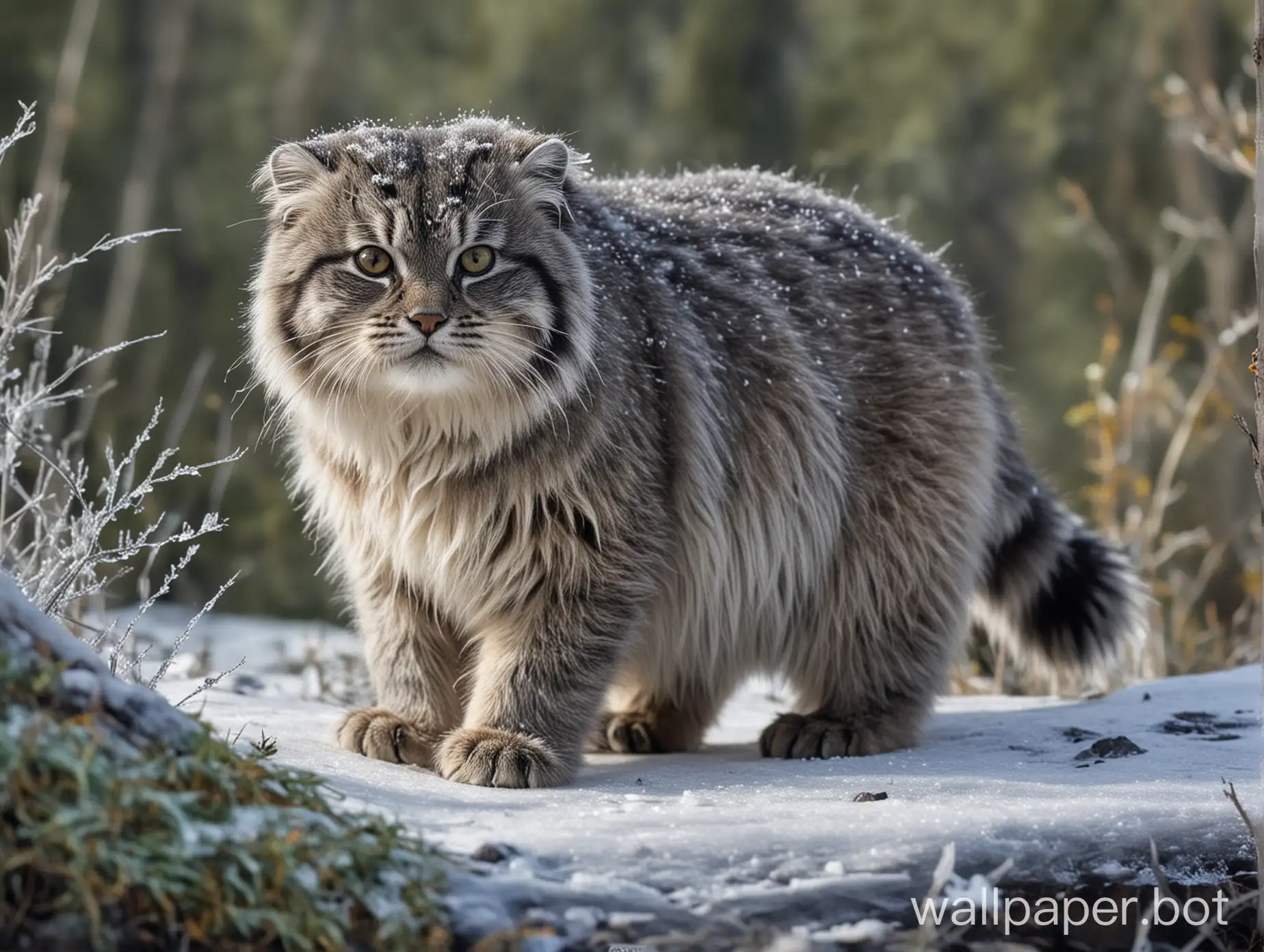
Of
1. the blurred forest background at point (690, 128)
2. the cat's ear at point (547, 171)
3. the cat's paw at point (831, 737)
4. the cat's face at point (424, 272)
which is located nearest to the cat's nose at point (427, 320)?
the cat's face at point (424, 272)

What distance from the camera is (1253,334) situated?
A: 9008 millimetres

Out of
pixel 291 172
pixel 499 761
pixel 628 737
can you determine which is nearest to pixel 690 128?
pixel 628 737

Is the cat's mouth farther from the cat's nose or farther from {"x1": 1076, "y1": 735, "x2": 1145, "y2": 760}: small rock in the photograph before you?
{"x1": 1076, "y1": 735, "x2": 1145, "y2": 760}: small rock

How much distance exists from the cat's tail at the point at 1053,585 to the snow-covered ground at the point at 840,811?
25 cm

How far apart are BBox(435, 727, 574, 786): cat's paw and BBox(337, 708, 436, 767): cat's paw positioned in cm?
22

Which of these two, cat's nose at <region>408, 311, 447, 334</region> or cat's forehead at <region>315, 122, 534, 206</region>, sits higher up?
cat's forehead at <region>315, 122, 534, 206</region>

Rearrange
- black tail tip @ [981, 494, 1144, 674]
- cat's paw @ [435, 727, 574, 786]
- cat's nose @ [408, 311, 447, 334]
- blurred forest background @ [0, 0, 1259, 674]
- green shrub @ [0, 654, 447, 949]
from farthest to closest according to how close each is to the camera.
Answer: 1. blurred forest background @ [0, 0, 1259, 674]
2. black tail tip @ [981, 494, 1144, 674]
3. cat's nose @ [408, 311, 447, 334]
4. cat's paw @ [435, 727, 574, 786]
5. green shrub @ [0, 654, 447, 949]

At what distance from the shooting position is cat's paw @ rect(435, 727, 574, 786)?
11.3 feet

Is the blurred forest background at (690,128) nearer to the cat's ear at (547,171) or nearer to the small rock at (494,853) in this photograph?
the cat's ear at (547,171)

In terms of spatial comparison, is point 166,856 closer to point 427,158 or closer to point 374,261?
point 374,261

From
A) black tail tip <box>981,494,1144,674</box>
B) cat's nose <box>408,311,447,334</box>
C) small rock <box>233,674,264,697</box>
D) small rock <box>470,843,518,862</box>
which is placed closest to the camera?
small rock <box>470,843,518,862</box>

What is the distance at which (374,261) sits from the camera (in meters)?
3.71

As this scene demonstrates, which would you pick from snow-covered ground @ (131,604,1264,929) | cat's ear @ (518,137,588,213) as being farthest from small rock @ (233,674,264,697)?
cat's ear @ (518,137,588,213)

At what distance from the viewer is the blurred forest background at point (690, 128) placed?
10516 mm
